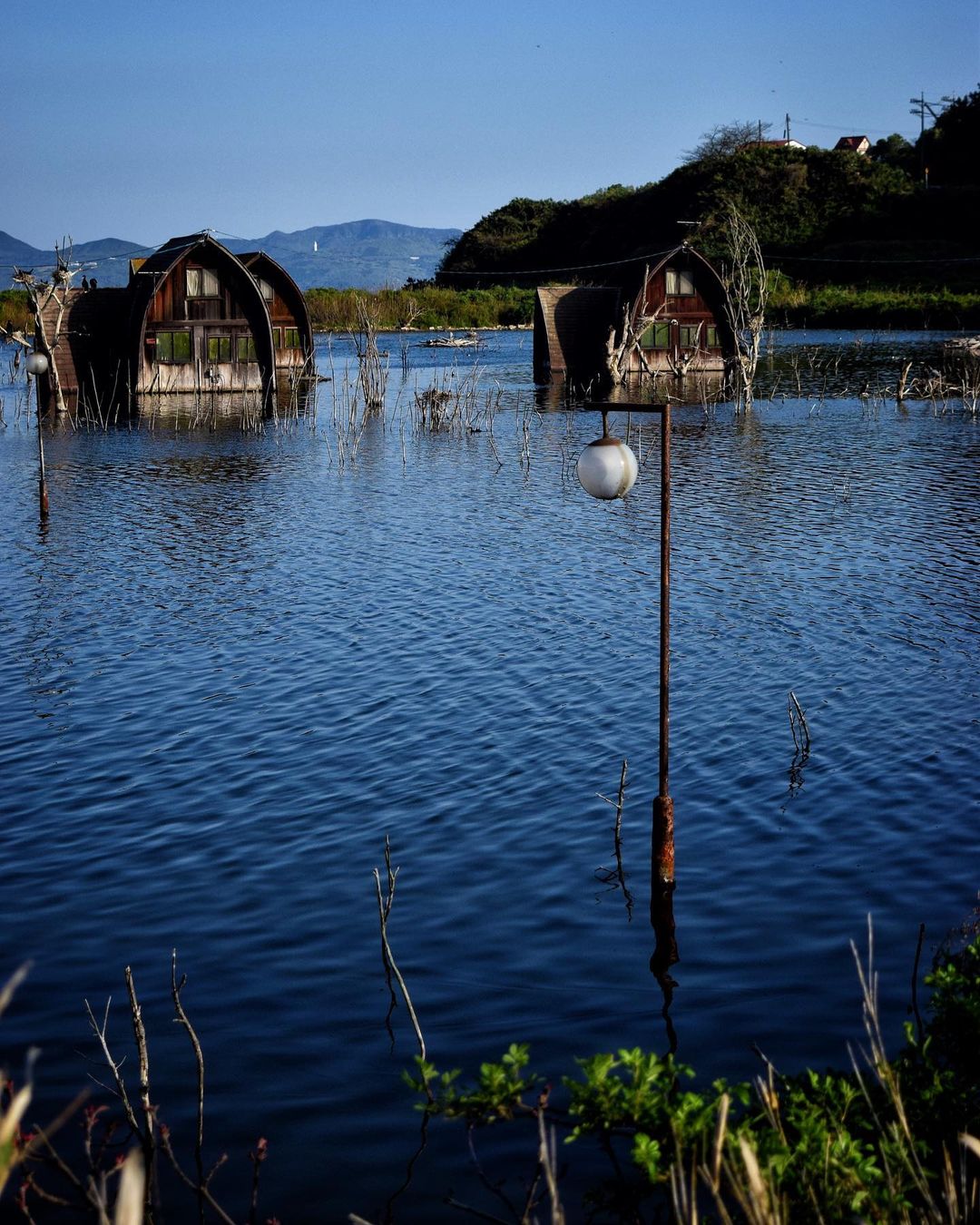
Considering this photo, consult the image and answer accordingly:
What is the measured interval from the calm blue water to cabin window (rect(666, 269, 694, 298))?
34024 millimetres

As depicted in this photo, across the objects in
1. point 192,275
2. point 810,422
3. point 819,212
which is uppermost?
point 819,212

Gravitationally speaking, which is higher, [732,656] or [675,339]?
[675,339]

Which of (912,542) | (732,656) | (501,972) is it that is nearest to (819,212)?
(912,542)

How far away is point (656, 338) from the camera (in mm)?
57625

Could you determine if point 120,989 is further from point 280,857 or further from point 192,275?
point 192,275

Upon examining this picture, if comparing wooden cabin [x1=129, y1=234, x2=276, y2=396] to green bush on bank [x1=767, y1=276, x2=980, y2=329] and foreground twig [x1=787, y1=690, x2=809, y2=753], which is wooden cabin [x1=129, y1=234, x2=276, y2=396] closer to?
green bush on bank [x1=767, y1=276, x2=980, y2=329]

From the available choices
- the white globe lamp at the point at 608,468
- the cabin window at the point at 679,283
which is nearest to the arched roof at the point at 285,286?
the cabin window at the point at 679,283

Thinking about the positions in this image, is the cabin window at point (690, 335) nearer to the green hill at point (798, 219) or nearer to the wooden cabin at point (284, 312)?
the wooden cabin at point (284, 312)

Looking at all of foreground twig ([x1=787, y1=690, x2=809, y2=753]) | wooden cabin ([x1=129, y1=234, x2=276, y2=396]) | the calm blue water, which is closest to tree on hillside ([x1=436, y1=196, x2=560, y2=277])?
wooden cabin ([x1=129, y1=234, x2=276, y2=396])

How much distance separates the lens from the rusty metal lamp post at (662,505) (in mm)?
8172

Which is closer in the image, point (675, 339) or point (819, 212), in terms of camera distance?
point (675, 339)

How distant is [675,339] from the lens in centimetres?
5772

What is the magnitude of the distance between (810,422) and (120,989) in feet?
116

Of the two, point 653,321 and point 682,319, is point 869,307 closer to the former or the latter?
point 682,319
